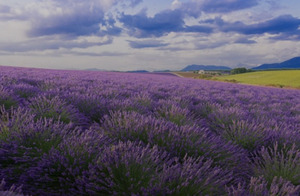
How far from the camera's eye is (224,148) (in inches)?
96.4

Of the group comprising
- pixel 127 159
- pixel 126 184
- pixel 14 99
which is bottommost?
pixel 126 184

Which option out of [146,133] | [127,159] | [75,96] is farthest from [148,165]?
[75,96]

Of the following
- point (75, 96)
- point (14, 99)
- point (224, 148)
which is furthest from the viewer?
point (75, 96)

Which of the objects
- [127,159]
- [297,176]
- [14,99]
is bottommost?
[297,176]

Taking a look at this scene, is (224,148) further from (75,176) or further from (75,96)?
(75,96)

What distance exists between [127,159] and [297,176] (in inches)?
58.2

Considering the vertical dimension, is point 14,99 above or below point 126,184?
above

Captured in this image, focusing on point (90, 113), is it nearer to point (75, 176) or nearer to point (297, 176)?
point (75, 176)

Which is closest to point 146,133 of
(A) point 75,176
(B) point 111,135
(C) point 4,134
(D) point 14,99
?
(B) point 111,135

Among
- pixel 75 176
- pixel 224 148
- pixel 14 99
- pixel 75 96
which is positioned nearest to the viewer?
pixel 75 176

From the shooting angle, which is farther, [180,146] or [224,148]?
[224,148]

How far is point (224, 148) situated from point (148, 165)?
1075 mm

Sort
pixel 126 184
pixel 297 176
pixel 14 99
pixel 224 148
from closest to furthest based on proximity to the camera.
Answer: pixel 126 184 → pixel 297 176 → pixel 224 148 → pixel 14 99

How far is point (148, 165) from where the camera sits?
1724 millimetres
